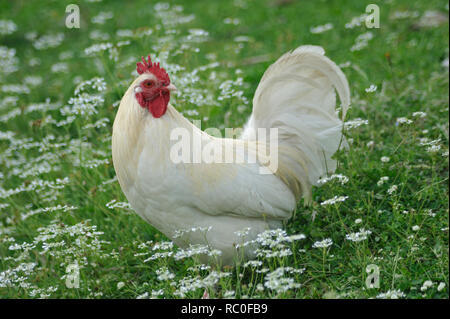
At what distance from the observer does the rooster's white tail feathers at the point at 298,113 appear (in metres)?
4.40

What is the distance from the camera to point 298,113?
4.45m

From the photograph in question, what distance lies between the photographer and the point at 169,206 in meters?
3.81

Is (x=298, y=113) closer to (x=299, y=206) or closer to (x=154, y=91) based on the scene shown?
(x=299, y=206)

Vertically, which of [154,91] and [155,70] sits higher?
[155,70]

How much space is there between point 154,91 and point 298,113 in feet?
4.30

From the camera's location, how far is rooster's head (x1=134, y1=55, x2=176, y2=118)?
3.71m
